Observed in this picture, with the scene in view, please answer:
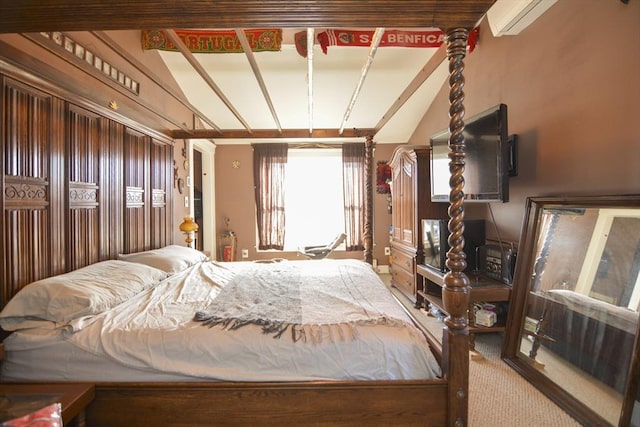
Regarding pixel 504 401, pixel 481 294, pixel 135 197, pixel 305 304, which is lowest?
pixel 504 401

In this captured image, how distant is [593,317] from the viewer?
5.93 feet

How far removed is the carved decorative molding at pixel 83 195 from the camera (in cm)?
201

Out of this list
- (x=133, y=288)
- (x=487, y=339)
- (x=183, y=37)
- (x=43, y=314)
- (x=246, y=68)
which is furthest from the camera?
(x=246, y=68)

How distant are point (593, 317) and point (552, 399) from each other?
58 cm

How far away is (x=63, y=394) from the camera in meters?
1.29

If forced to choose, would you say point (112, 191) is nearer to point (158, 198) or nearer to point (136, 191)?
point (136, 191)

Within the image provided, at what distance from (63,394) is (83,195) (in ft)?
4.41

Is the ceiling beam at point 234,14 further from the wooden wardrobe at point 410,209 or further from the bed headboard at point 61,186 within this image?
the wooden wardrobe at point 410,209

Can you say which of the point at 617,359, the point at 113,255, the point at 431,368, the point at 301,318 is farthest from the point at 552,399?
the point at 113,255

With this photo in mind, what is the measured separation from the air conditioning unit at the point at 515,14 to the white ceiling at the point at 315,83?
0.94m

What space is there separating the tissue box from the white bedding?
1.42 metres

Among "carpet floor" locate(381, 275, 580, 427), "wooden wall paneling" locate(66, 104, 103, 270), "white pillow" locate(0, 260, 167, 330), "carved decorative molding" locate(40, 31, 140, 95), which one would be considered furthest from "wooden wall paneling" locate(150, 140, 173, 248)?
"carpet floor" locate(381, 275, 580, 427)

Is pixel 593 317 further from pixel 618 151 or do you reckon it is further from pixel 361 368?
pixel 361 368

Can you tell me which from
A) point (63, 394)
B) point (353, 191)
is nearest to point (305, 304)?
point (63, 394)
